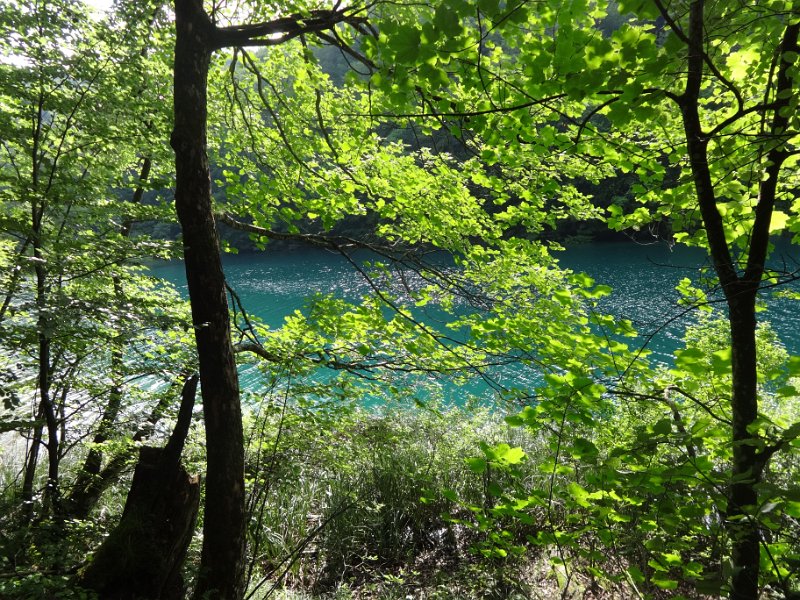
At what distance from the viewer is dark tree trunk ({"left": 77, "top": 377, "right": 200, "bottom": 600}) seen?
2.53 metres

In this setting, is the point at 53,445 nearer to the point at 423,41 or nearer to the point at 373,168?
the point at 373,168

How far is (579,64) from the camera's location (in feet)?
5.76

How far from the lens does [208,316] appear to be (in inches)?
108

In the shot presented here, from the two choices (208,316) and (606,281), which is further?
(606,281)

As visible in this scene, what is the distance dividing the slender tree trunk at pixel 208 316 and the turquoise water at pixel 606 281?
782 centimetres

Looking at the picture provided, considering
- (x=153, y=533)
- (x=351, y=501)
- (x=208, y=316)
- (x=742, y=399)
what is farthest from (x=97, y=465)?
(x=742, y=399)

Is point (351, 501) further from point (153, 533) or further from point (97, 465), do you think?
point (153, 533)

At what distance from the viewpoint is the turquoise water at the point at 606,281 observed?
1473 centimetres

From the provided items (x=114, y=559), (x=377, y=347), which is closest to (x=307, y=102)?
(x=377, y=347)

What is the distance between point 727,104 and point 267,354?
411 cm

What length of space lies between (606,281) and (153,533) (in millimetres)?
24579

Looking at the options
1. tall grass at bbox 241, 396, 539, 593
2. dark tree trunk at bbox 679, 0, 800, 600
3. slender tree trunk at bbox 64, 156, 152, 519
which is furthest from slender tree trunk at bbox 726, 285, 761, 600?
slender tree trunk at bbox 64, 156, 152, 519

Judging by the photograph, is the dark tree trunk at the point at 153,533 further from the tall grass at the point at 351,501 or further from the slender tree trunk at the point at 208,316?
the tall grass at the point at 351,501

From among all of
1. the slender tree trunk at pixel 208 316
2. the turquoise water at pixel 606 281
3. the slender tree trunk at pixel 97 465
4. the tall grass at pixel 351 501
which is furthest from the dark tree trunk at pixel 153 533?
the turquoise water at pixel 606 281
